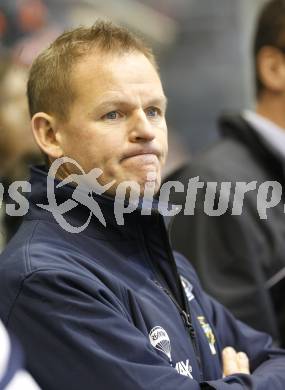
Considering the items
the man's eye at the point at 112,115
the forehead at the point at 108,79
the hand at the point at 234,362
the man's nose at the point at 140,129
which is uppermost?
the forehead at the point at 108,79

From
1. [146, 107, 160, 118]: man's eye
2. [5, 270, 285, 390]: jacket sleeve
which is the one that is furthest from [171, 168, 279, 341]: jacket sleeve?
[5, 270, 285, 390]: jacket sleeve

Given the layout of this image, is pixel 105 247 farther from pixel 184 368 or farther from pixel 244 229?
pixel 244 229

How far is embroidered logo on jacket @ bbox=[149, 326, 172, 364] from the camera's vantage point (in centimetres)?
210

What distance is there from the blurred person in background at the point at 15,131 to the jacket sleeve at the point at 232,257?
28.2 inches

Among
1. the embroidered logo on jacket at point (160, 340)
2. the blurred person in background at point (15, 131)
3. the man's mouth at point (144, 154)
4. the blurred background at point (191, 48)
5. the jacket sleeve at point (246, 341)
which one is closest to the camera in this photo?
the embroidered logo on jacket at point (160, 340)

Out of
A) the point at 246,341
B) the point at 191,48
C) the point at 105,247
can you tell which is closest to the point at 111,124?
the point at 105,247

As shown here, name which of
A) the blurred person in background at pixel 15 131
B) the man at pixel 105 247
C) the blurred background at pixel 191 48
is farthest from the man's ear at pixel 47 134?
the blurred background at pixel 191 48

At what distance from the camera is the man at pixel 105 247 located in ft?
6.48

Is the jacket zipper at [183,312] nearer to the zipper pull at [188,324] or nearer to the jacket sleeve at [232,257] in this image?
the zipper pull at [188,324]

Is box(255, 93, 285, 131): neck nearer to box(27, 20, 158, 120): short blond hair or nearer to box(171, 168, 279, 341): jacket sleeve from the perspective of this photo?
box(171, 168, 279, 341): jacket sleeve

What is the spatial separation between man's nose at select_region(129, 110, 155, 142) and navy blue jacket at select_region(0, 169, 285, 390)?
17 cm

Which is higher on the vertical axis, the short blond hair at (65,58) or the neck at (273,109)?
the short blond hair at (65,58)

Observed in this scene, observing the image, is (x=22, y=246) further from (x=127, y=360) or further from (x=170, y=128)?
(x=170, y=128)

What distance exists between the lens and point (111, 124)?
221 centimetres
